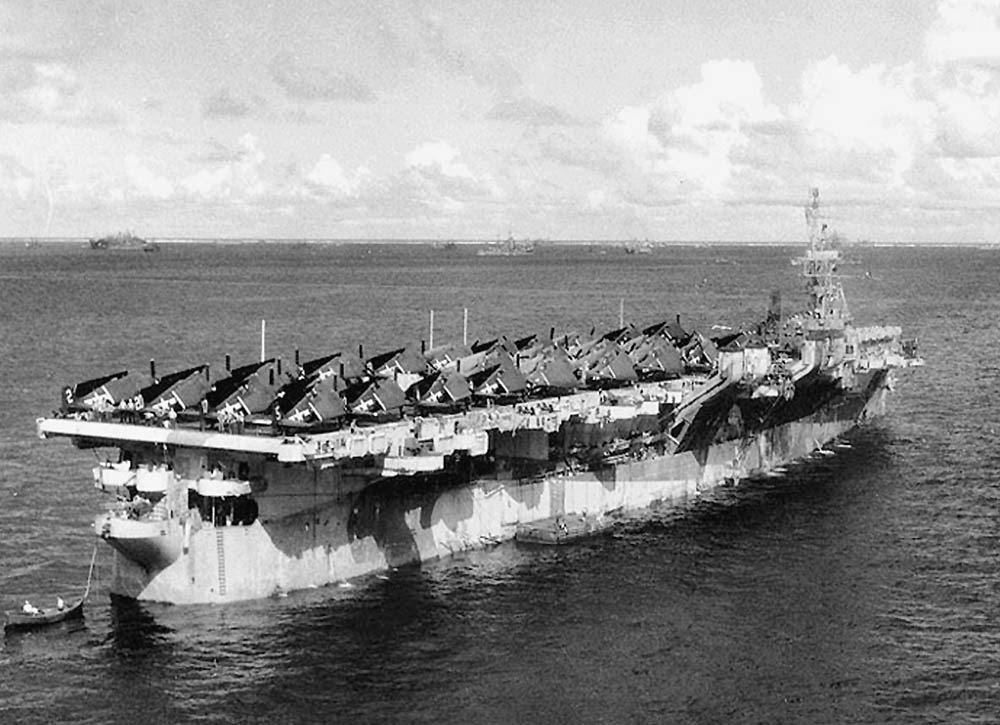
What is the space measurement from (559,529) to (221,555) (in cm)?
1267

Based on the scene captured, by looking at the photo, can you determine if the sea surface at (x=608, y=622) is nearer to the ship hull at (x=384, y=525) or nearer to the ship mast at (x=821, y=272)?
the ship hull at (x=384, y=525)

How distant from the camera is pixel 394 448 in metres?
35.6

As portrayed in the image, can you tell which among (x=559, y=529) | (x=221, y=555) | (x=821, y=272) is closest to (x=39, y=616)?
(x=221, y=555)

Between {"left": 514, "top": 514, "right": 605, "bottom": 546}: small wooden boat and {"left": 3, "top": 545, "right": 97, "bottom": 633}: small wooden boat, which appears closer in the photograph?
{"left": 3, "top": 545, "right": 97, "bottom": 633}: small wooden boat

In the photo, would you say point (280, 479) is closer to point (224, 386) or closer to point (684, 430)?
point (224, 386)

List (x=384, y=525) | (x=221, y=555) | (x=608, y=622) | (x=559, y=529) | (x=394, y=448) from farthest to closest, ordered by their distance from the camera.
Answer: (x=559, y=529) < (x=384, y=525) < (x=394, y=448) < (x=608, y=622) < (x=221, y=555)

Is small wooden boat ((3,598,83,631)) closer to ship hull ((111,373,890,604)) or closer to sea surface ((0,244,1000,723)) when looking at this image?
sea surface ((0,244,1000,723))

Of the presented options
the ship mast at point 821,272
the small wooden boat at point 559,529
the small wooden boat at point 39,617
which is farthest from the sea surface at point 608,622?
the ship mast at point 821,272

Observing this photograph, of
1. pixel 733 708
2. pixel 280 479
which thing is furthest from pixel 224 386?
pixel 733 708

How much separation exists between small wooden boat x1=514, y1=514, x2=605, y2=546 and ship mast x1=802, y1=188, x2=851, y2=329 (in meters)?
20.9

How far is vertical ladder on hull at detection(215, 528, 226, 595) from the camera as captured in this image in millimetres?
34219

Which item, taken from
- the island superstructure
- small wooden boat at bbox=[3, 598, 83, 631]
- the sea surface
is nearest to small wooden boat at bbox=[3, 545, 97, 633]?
small wooden boat at bbox=[3, 598, 83, 631]

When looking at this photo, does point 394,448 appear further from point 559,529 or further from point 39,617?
point 39,617

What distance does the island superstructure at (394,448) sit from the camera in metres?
34.5
